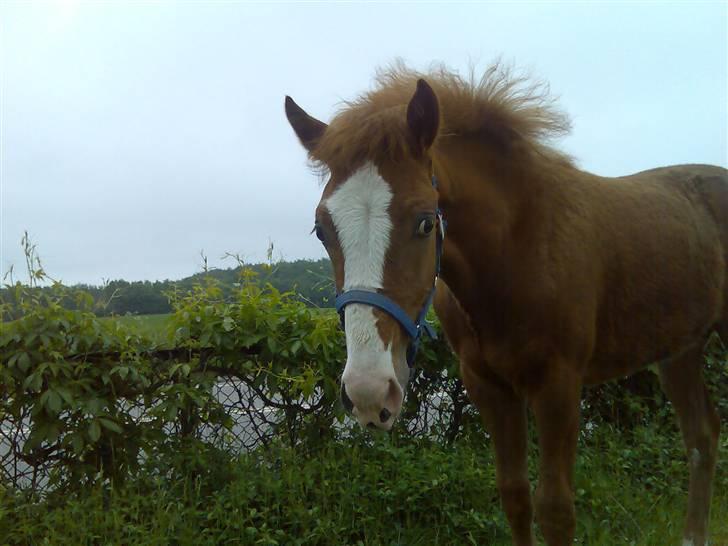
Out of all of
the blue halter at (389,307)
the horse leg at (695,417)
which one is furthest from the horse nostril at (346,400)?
the horse leg at (695,417)

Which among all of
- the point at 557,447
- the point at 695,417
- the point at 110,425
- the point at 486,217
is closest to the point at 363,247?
the point at 486,217

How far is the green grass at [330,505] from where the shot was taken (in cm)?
349

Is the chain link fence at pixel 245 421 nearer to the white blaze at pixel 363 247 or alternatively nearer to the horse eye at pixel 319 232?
the horse eye at pixel 319 232

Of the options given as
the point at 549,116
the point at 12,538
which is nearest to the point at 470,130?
the point at 549,116

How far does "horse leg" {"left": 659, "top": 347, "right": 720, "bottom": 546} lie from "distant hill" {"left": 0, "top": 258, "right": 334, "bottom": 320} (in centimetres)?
238

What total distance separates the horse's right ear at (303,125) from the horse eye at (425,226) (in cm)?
80

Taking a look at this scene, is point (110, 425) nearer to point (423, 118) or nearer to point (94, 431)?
point (94, 431)

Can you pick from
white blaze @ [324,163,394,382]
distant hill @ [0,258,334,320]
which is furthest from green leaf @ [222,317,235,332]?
white blaze @ [324,163,394,382]

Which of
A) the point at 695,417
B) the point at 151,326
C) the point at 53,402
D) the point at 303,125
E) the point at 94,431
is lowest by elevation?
the point at 94,431

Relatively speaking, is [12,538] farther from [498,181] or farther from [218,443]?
[498,181]

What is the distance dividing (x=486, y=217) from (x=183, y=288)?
7.23 ft

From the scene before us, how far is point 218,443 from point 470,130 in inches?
95.7

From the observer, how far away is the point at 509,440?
3.34 meters

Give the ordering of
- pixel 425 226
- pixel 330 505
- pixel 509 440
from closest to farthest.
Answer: pixel 425 226 < pixel 509 440 < pixel 330 505
